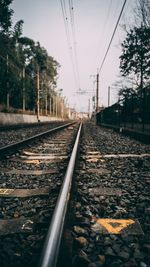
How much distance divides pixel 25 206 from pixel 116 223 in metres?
0.95

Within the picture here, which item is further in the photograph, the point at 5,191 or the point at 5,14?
the point at 5,14

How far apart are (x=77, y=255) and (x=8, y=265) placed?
0.42 m

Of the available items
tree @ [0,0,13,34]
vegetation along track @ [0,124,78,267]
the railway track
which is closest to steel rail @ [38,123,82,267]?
the railway track

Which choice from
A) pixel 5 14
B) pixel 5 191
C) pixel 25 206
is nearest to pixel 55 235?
pixel 25 206

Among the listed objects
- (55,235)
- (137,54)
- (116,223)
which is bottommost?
(116,223)

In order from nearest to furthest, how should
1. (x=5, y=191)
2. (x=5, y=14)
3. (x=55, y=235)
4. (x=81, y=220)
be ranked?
(x=55, y=235) < (x=81, y=220) < (x=5, y=191) < (x=5, y=14)

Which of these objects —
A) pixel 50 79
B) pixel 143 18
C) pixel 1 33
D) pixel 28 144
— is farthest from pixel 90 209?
pixel 50 79

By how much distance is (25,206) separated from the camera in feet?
9.45

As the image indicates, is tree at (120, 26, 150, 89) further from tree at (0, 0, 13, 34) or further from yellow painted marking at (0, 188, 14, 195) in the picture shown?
yellow painted marking at (0, 188, 14, 195)

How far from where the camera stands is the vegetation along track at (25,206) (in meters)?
1.85

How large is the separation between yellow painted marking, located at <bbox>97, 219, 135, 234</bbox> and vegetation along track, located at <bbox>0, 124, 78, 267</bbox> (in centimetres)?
46

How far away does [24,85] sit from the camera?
106 feet

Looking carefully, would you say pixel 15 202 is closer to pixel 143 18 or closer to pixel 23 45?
pixel 143 18

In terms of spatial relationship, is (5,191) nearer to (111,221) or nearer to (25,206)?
(25,206)
